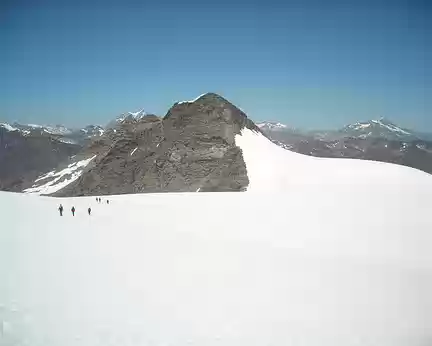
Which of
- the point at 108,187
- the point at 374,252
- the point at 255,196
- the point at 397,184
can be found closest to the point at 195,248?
the point at 374,252

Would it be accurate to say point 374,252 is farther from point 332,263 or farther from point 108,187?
point 108,187

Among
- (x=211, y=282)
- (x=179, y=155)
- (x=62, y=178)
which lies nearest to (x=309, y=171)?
(x=179, y=155)

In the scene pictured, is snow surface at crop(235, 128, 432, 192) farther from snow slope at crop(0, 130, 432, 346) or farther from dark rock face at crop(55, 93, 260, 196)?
snow slope at crop(0, 130, 432, 346)

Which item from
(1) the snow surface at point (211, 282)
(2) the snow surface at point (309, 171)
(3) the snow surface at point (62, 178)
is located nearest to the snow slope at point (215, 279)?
(1) the snow surface at point (211, 282)

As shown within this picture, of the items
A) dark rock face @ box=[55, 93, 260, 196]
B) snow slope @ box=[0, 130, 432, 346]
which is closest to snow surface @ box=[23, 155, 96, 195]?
dark rock face @ box=[55, 93, 260, 196]

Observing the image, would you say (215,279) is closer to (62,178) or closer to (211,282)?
(211,282)

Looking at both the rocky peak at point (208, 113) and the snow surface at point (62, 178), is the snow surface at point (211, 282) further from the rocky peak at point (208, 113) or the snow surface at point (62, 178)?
the snow surface at point (62, 178)
